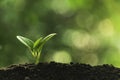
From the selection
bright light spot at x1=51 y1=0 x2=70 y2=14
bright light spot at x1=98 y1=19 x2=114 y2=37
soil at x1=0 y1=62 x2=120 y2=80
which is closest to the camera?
soil at x1=0 y1=62 x2=120 y2=80

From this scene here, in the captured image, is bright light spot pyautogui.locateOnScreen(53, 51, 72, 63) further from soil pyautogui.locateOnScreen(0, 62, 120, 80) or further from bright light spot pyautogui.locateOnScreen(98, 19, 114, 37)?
soil pyautogui.locateOnScreen(0, 62, 120, 80)

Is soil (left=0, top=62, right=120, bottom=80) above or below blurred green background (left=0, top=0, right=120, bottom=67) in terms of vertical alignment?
below

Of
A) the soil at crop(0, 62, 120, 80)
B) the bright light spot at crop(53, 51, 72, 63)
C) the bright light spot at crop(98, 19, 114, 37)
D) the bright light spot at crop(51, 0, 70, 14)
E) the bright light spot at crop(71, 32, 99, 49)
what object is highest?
the bright light spot at crop(51, 0, 70, 14)

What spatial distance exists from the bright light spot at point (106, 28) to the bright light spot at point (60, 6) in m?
0.42

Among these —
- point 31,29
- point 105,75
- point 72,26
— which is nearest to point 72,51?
point 72,26

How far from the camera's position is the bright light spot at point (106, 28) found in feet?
12.0

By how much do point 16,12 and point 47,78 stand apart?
2.57m

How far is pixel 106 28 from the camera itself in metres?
3.74

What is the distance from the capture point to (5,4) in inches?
154

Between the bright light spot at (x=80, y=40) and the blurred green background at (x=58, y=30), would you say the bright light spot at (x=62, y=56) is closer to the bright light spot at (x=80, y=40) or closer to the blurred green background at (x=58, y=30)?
the blurred green background at (x=58, y=30)

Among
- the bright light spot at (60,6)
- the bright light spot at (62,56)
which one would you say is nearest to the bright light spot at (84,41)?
the bright light spot at (62,56)

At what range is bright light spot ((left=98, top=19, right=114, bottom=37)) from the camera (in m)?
3.67

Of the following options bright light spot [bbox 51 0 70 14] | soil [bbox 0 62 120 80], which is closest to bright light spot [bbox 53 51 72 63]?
bright light spot [bbox 51 0 70 14]

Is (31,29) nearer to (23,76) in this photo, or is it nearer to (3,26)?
(3,26)
